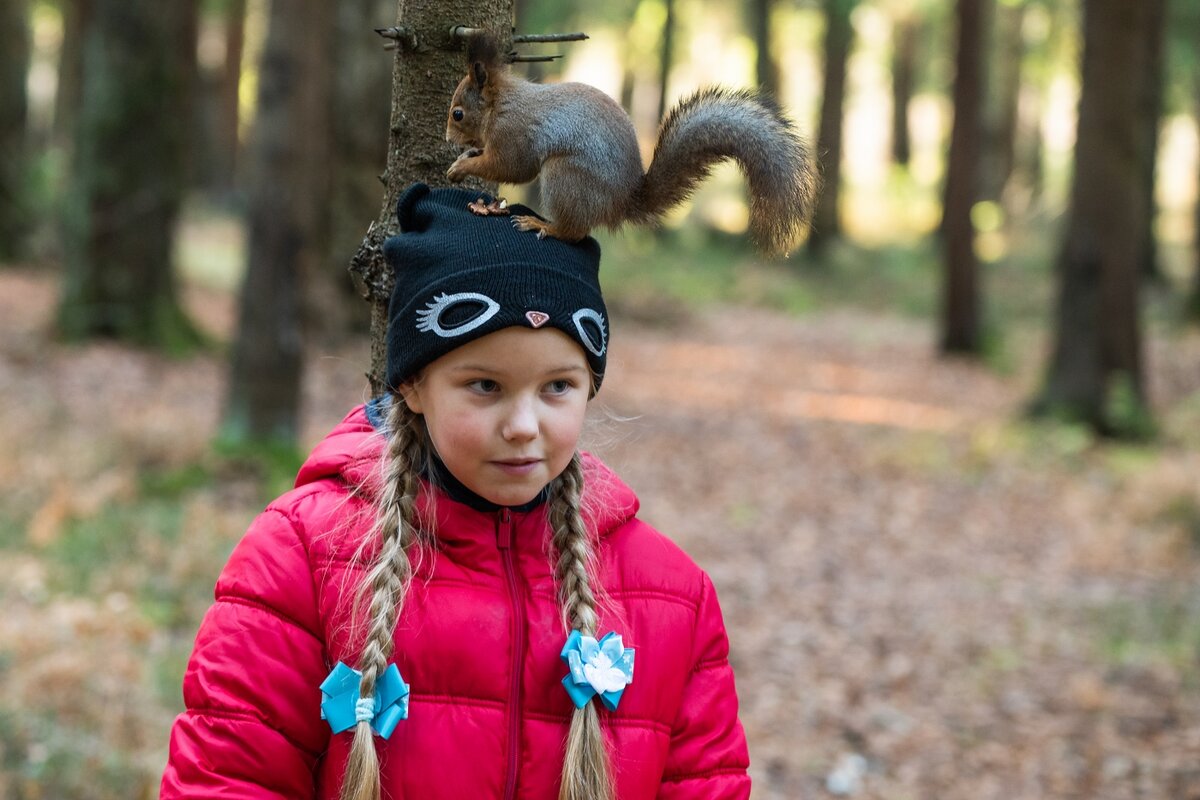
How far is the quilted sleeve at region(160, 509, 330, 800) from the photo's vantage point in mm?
2020

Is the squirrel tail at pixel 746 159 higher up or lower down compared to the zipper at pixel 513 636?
higher up

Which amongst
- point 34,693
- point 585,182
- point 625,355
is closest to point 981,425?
point 625,355

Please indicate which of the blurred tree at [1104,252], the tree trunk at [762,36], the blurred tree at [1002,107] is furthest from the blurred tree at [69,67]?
the blurred tree at [1002,107]

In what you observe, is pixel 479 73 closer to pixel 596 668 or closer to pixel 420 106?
pixel 420 106

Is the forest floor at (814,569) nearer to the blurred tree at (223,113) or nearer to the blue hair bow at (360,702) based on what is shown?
the blue hair bow at (360,702)

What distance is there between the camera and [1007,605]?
6.79 m

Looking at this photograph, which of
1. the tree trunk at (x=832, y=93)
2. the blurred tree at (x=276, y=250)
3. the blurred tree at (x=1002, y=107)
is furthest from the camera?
the blurred tree at (x=1002, y=107)

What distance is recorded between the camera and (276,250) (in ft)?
24.6

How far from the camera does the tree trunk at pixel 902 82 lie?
3234 cm

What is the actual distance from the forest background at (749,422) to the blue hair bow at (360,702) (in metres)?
0.85

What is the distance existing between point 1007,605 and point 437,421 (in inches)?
212

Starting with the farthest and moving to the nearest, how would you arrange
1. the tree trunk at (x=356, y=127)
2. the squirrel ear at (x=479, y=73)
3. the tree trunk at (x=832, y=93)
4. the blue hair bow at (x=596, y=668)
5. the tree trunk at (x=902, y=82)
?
the tree trunk at (x=902, y=82) < the tree trunk at (x=832, y=93) < the tree trunk at (x=356, y=127) < the squirrel ear at (x=479, y=73) < the blue hair bow at (x=596, y=668)

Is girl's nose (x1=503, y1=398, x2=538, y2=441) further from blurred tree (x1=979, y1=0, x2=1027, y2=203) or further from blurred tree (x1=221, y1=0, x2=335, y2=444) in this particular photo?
blurred tree (x1=979, y1=0, x2=1027, y2=203)

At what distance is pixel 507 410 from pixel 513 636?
1.29ft
